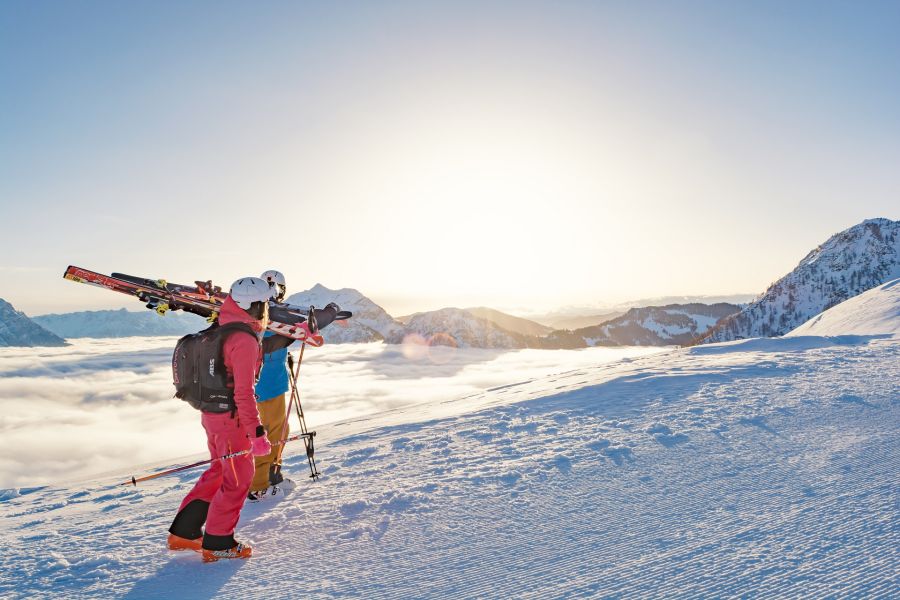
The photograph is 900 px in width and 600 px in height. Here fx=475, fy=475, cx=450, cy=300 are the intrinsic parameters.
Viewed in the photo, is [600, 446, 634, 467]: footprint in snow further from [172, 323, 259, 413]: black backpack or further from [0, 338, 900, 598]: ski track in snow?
[172, 323, 259, 413]: black backpack

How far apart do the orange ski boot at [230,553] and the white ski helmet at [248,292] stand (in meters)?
2.20

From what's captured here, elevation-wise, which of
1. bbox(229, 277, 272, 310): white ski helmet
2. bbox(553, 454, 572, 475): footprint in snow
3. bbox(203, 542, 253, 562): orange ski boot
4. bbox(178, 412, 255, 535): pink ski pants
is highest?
bbox(229, 277, 272, 310): white ski helmet

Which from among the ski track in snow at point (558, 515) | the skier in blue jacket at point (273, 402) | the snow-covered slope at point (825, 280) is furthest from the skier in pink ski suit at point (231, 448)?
the snow-covered slope at point (825, 280)

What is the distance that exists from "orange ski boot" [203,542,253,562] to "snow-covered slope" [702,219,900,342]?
159 meters

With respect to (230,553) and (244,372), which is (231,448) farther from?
(230,553)

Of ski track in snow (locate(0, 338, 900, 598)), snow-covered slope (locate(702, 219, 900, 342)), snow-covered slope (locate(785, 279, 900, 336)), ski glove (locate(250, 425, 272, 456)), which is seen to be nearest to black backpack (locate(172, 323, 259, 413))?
ski glove (locate(250, 425, 272, 456))

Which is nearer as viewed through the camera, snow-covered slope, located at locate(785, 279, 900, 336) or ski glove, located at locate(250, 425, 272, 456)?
ski glove, located at locate(250, 425, 272, 456)

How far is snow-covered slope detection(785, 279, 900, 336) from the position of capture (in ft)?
56.8

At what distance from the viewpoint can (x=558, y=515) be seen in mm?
4621

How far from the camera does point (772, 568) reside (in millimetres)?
3398

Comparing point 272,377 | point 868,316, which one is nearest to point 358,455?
point 272,377

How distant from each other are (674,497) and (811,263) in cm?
21217

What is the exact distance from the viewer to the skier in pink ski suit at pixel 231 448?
4.31m

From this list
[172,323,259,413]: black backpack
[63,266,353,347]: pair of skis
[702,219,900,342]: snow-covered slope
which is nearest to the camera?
[172,323,259,413]: black backpack
